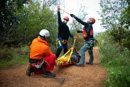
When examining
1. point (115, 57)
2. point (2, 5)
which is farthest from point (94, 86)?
point (2, 5)

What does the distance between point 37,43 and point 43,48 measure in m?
0.27

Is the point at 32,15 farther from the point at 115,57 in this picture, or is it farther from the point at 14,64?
the point at 115,57

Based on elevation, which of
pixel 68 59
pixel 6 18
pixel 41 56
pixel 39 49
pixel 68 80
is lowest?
pixel 68 80

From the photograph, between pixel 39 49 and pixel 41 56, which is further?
pixel 41 56

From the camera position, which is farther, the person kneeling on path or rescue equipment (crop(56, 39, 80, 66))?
rescue equipment (crop(56, 39, 80, 66))

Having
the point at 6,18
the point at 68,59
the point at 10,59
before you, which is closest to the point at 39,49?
the point at 68,59

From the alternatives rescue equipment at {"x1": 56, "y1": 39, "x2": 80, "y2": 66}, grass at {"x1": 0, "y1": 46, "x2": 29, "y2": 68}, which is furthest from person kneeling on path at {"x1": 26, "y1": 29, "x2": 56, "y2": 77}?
grass at {"x1": 0, "y1": 46, "x2": 29, "y2": 68}

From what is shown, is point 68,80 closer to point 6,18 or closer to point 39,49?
point 39,49

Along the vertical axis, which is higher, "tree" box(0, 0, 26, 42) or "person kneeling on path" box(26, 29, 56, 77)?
"tree" box(0, 0, 26, 42)

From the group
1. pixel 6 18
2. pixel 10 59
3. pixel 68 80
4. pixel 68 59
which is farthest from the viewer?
pixel 6 18

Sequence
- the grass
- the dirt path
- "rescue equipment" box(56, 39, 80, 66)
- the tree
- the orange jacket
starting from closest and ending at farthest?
the dirt path
the orange jacket
"rescue equipment" box(56, 39, 80, 66)
the grass
the tree

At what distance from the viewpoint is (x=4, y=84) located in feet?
9.81

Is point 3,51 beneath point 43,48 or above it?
beneath

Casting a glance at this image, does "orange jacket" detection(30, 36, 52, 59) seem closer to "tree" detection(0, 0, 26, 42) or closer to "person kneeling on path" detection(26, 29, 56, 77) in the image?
"person kneeling on path" detection(26, 29, 56, 77)
